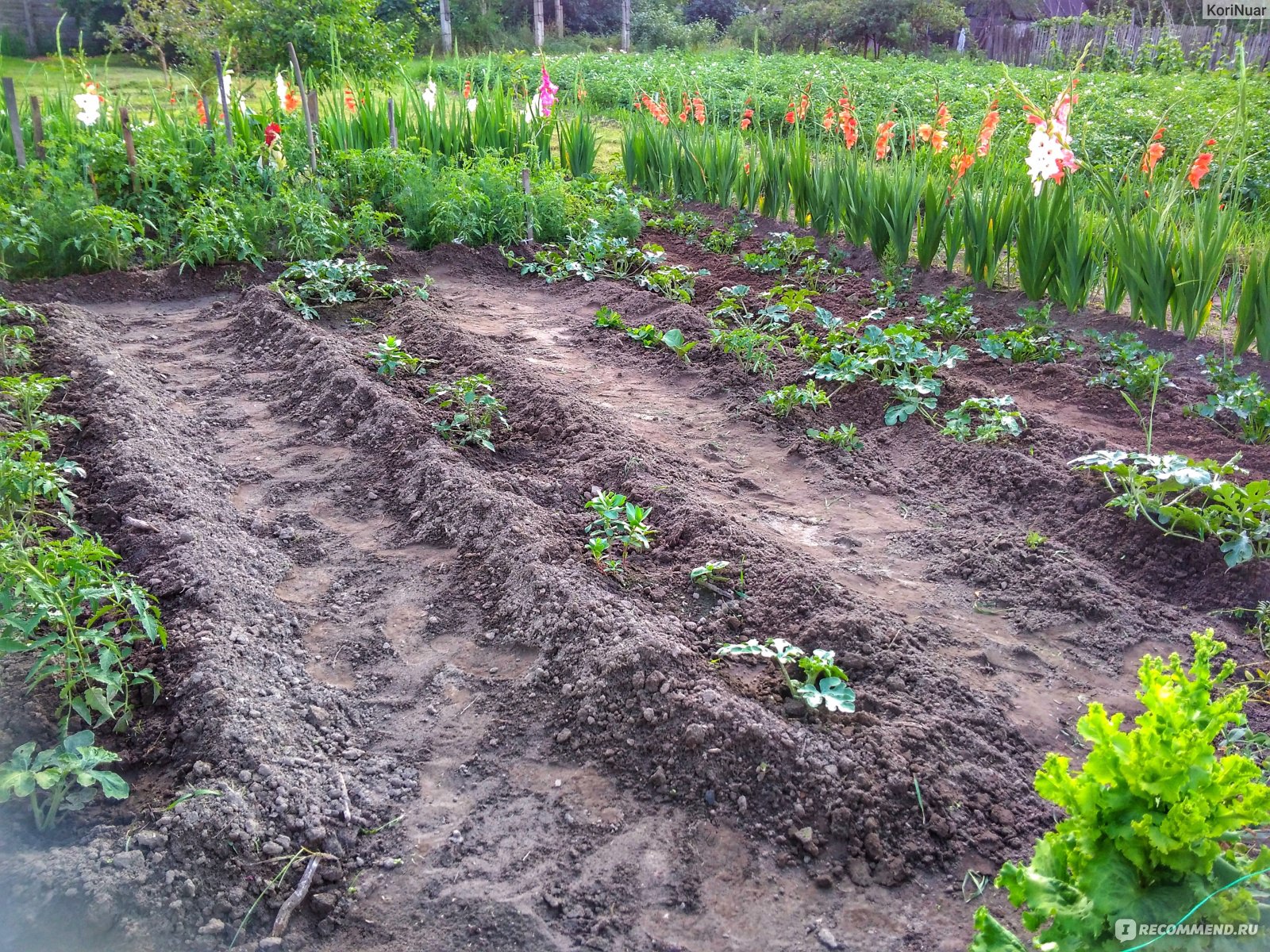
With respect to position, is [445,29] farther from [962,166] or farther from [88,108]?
[962,166]

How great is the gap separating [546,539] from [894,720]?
121 cm

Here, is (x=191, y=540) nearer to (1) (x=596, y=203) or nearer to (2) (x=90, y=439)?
(2) (x=90, y=439)

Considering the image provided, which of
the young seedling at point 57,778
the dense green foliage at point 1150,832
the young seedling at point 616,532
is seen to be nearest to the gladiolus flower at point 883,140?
the young seedling at point 616,532

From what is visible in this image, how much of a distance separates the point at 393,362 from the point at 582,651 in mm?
2249

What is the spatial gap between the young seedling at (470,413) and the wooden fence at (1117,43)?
1299cm

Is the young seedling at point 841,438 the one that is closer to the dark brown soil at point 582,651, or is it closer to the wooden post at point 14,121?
the dark brown soil at point 582,651

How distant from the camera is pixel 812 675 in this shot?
232cm

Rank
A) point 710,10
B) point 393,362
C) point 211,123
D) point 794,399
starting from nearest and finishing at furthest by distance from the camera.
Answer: point 794,399 → point 393,362 → point 211,123 → point 710,10

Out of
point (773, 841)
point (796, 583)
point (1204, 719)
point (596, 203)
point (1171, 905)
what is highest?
point (596, 203)

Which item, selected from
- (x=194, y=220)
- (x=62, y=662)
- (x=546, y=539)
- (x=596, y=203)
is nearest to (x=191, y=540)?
(x=62, y=662)

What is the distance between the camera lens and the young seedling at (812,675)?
7.38ft

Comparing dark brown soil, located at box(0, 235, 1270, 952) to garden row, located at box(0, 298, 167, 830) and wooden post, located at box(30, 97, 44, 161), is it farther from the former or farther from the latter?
wooden post, located at box(30, 97, 44, 161)

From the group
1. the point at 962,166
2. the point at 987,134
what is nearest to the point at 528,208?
the point at 962,166

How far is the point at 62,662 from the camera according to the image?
2.22 metres
